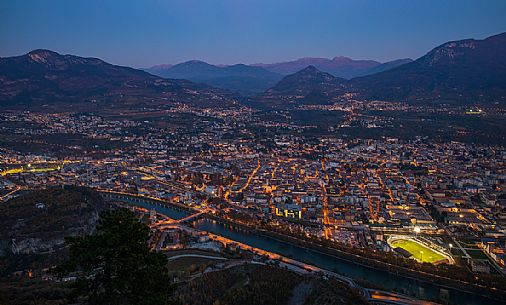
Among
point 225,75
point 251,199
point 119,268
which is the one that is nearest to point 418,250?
point 251,199

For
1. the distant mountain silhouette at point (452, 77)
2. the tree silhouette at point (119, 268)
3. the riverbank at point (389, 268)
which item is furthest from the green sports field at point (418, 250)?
the distant mountain silhouette at point (452, 77)

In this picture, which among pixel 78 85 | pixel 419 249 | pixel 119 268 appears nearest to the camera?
pixel 119 268

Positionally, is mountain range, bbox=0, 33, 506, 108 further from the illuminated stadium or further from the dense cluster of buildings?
the illuminated stadium

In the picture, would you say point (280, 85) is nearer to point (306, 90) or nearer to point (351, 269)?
point (306, 90)

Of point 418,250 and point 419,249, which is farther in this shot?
point 419,249

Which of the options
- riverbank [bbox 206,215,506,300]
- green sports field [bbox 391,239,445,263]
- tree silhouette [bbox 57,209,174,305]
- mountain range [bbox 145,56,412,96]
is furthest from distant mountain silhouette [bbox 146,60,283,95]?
tree silhouette [bbox 57,209,174,305]

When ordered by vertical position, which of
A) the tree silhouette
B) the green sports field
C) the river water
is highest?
the tree silhouette

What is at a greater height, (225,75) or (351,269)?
(225,75)
